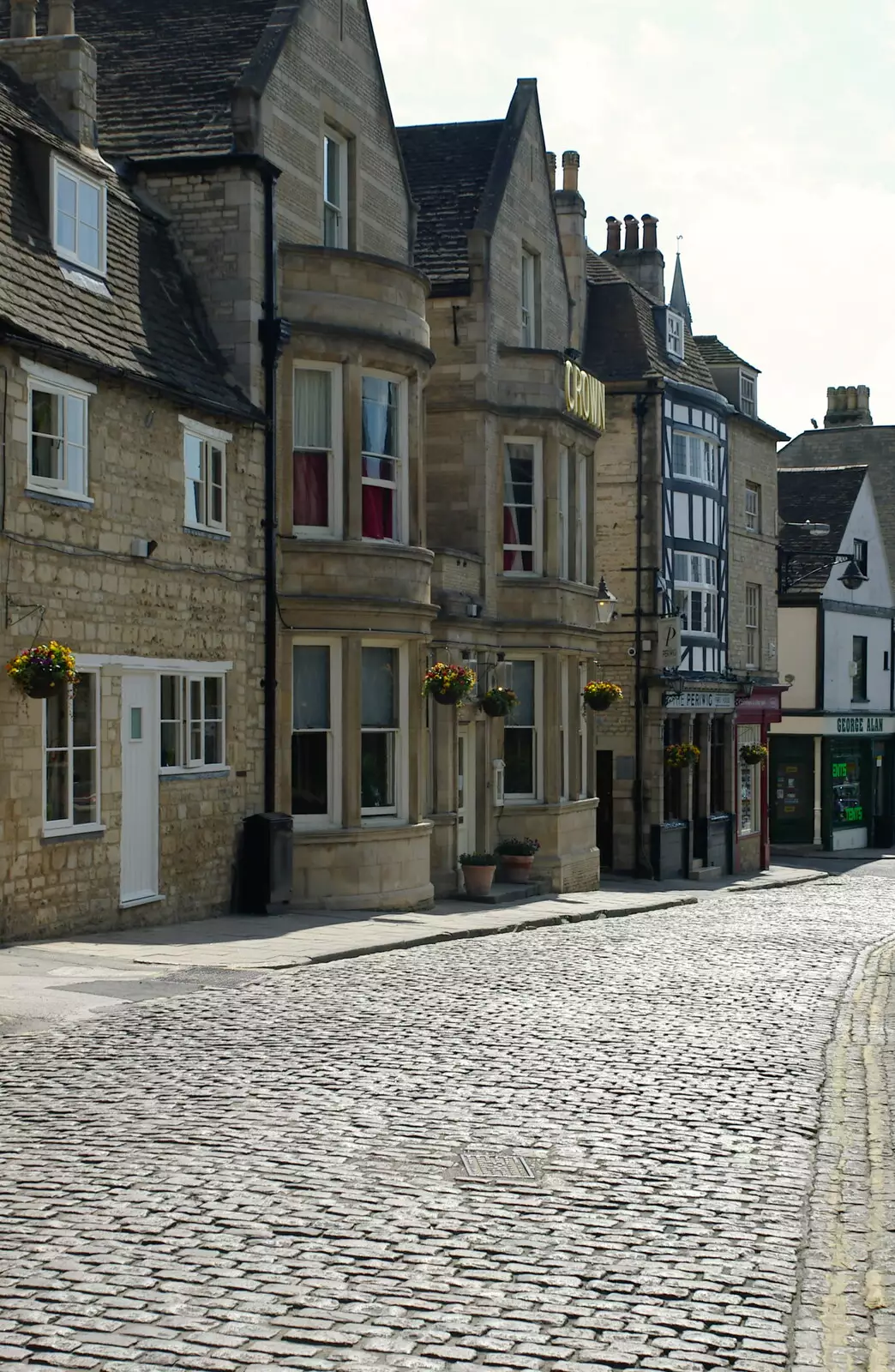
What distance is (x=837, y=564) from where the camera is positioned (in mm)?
48250

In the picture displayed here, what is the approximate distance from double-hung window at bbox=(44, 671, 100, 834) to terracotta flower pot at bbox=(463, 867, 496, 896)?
9.15 meters

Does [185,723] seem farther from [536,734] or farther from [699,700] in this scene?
[699,700]

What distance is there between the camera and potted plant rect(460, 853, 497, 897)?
1011 inches

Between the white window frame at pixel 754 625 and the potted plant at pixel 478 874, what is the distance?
17.9 meters

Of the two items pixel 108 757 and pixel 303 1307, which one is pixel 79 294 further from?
pixel 303 1307

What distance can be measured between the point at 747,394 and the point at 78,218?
27.0 m

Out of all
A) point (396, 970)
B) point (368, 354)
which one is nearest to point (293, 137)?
point (368, 354)

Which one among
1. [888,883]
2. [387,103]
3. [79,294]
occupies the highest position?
[387,103]

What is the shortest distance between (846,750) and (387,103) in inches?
1148

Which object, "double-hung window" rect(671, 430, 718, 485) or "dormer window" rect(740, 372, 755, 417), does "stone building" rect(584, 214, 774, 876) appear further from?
"dormer window" rect(740, 372, 755, 417)

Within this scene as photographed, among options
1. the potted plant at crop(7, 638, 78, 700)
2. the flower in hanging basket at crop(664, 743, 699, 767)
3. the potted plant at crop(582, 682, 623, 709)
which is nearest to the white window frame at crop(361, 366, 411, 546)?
the potted plant at crop(582, 682, 623, 709)

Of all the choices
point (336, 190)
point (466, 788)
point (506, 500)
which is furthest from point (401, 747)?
point (336, 190)

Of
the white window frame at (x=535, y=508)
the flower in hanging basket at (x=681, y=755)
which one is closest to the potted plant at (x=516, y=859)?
the white window frame at (x=535, y=508)

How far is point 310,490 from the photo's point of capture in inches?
867
